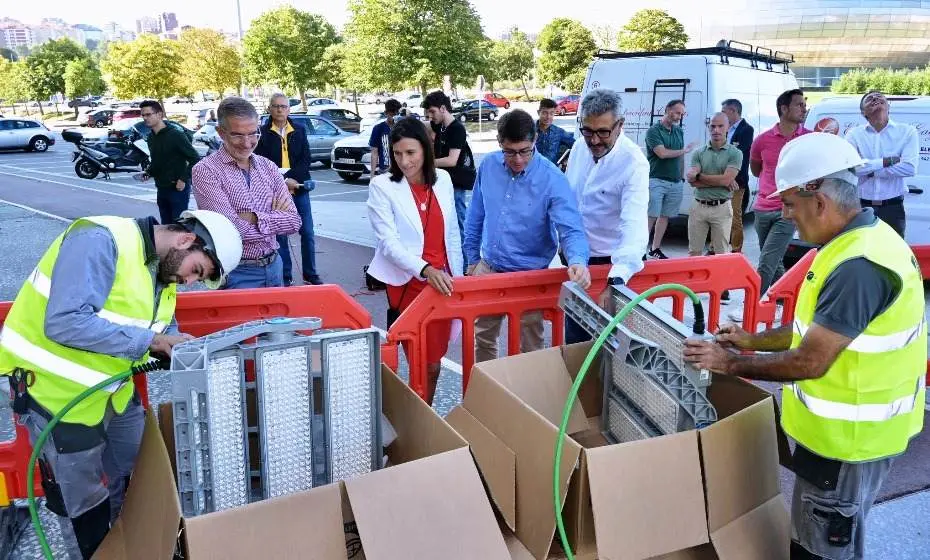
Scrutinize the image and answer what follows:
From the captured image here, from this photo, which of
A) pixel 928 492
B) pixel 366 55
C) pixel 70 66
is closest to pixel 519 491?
pixel 928 492

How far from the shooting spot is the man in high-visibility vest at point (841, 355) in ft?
6.63

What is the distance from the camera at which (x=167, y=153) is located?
8.27 metres

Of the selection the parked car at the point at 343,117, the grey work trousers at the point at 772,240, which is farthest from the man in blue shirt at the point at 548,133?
the parked car at the point at 343,117

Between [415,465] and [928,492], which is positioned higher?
[415,465]

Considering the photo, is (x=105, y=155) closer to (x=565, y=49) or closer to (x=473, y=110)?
(x=473, y=110)

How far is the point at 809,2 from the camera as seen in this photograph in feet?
242

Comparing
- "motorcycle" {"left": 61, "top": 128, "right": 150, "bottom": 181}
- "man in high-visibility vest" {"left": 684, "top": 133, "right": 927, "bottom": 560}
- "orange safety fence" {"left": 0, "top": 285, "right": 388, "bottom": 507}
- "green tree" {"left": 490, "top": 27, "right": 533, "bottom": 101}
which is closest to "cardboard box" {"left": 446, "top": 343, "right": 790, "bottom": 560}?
"man in high-visibility vest" {"left": 684, "top": 133, "right": 927, "bottom": 560}

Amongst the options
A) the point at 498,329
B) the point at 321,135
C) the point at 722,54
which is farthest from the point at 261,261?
the point at 321,135

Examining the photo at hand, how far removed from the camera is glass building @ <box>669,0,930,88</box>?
71.8 meters

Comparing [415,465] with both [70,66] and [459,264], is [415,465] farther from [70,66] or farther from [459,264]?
[70,66]

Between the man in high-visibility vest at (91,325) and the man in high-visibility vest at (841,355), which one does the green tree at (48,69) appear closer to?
the man in high-visibility vest at (91,325)

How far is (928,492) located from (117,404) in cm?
362

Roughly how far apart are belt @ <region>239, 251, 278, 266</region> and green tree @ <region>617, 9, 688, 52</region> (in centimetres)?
4563

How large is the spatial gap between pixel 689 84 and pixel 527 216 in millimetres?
6091
